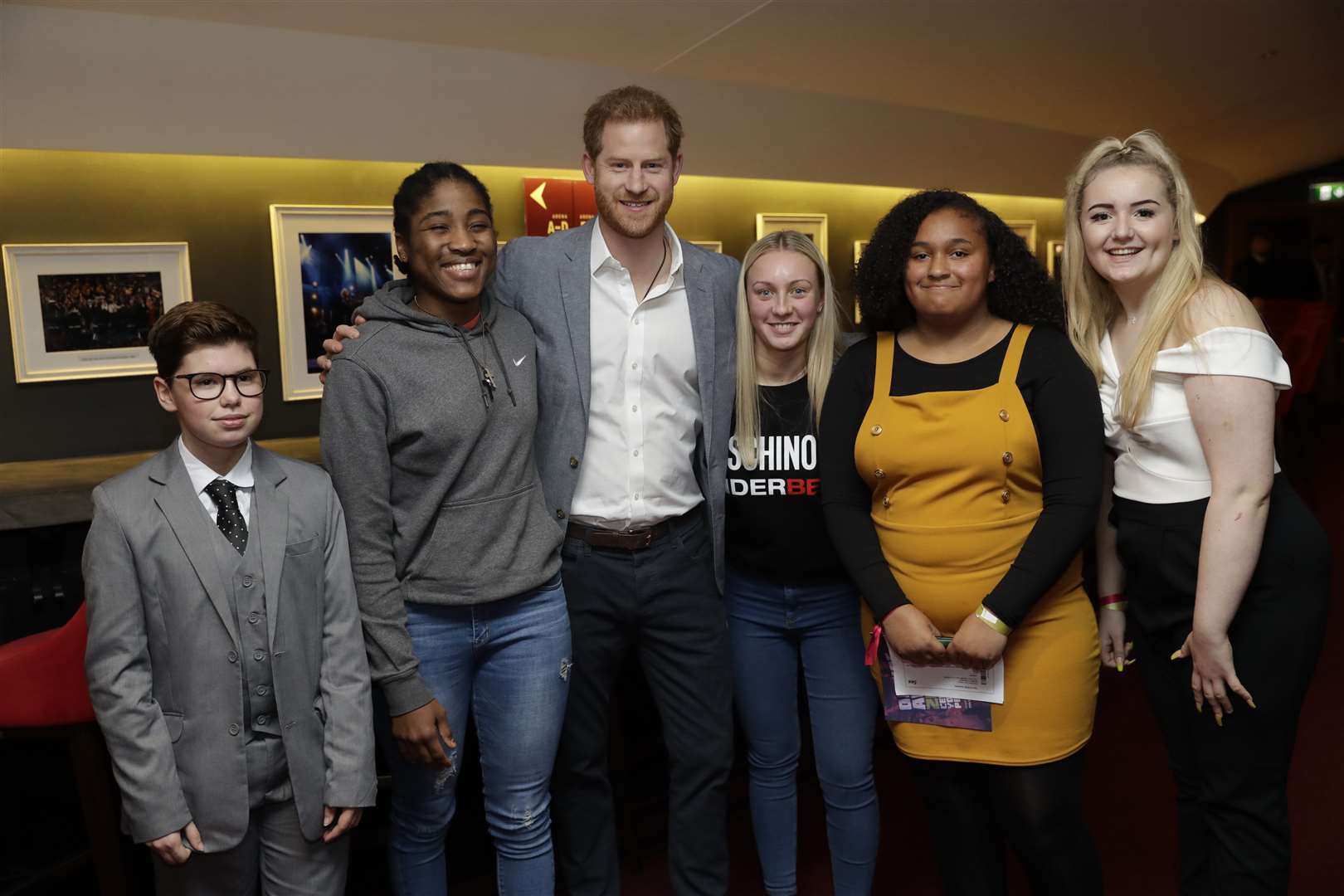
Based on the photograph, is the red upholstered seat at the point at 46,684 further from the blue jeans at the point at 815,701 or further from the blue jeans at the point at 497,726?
the blue jeans at the point at 815,701

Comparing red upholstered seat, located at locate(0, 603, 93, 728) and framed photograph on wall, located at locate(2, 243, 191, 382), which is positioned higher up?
framed photograph on wall, located at locate(2, 243, 191, 382)

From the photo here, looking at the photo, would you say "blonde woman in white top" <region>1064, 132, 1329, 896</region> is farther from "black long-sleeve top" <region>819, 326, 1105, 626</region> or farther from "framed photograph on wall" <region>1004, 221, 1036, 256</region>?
"framed photograph on wall" <region>1004, 221, 1036, 256</region>

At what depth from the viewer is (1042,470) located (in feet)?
6.37

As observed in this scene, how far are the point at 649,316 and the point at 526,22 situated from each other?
7.17ft

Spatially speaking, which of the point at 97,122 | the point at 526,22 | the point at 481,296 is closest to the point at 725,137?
the point at 526,22

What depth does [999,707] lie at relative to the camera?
1.95 m

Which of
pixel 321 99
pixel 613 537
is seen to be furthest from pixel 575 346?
pixel 321 99

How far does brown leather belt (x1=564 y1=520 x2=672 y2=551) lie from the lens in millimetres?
2143

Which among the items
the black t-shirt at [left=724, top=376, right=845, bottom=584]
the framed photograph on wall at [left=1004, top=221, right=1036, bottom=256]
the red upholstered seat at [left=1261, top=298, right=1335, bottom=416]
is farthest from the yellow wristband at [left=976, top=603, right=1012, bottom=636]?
the framed photograph on wall at [left=1004, top=221, right=1036, bottom=256]

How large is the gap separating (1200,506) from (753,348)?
984mm

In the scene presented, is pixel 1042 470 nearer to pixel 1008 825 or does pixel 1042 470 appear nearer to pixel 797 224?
pixel 1008 825

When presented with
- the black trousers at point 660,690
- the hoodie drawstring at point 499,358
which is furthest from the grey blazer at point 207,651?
the black trousers at point 660,690

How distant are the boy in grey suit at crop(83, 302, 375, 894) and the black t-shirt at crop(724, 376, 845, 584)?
888mm

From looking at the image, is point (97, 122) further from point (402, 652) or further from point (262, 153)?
point (402, 652)
